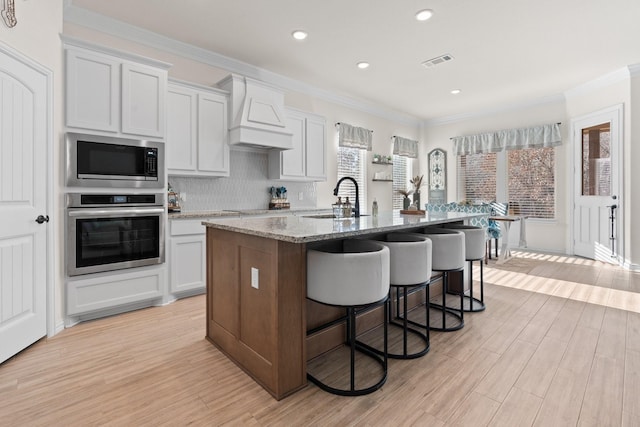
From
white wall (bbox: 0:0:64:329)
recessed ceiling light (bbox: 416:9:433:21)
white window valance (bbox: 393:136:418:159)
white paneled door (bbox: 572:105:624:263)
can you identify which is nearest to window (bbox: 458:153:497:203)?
white window valance (bbox: 393:136:418:159)

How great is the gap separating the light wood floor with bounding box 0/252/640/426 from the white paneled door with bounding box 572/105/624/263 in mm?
2699

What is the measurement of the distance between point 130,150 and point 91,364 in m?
1.81

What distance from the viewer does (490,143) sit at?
21.9 feet

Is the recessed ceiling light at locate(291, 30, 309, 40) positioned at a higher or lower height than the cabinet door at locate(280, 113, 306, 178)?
higher

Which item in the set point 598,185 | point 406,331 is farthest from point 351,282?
point 598,185

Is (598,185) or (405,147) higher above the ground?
(405,147)

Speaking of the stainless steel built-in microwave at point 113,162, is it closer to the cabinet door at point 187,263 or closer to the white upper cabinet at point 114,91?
the white upper cabinet at point 114,91

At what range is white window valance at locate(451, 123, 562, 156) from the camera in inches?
234

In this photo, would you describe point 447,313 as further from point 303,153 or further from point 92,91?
point 92,91

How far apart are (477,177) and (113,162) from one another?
6.56m

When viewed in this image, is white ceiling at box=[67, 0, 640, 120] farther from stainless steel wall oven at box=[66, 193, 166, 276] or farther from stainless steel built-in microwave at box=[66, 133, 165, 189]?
stainless steel wall oven at box=[66, 193, 166, 276]

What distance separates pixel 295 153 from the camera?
4.86 metres

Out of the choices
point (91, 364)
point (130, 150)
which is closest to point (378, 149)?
point (130, 150)

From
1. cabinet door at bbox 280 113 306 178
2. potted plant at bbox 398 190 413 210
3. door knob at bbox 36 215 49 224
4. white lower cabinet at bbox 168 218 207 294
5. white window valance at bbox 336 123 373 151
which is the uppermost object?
white window valance at bbox 336 123 373 151
